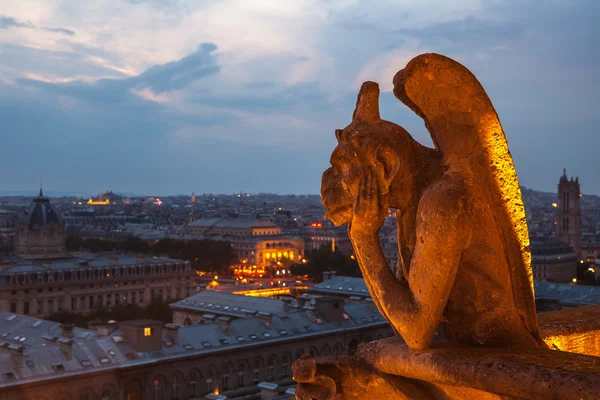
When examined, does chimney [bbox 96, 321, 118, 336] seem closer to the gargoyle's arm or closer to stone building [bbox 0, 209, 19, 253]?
the gargoyle's arm

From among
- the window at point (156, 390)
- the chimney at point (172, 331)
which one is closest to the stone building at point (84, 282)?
the chimney at point (172, 331)

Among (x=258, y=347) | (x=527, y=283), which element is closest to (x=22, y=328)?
(x=258, y=347)

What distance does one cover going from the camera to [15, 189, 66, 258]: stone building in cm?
7221

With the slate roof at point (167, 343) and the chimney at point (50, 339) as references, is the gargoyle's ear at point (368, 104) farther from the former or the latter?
the chimney at point (50, 339)

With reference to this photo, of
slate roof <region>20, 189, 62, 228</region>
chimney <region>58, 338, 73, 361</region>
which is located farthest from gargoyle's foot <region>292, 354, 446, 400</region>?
slate roof <region>20, 189, 62, 228</region>

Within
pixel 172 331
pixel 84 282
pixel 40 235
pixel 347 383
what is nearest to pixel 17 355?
pixel 172 331

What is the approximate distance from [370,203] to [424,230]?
36 cm

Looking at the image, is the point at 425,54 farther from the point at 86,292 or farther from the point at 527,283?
the point at 86,292

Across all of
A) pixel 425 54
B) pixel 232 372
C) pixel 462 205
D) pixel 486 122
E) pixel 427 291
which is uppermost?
pixel 425 54

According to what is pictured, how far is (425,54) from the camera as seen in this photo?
4043 mm

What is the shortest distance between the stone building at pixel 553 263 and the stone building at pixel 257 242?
32057 mm

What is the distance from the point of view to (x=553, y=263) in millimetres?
77438

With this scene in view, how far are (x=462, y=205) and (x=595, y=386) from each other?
1016 millimetres

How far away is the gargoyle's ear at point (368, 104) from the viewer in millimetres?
4293
